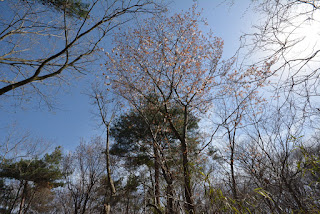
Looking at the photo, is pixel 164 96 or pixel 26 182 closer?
pixel 164 96

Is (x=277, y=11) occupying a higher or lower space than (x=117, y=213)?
higher

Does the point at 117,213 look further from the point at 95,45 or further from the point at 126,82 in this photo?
the point at 95,45

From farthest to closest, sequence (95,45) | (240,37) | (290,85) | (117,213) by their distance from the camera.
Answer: (117,213)
(95,45)
(240,37)
(290,85)

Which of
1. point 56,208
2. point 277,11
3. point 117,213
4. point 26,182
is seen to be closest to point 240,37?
point 277,11

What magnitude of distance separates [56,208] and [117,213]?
A: 867 cm

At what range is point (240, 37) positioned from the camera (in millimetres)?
2260

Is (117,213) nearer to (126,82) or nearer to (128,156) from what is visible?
(128,156)

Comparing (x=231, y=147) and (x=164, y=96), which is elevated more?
(x=164, y=96)

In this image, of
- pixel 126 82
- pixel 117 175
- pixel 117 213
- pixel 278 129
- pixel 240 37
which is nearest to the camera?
pixel 240 37

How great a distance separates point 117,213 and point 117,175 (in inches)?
303

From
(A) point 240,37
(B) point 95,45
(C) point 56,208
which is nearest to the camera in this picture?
(A) point 240,37

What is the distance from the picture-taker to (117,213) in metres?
19.5

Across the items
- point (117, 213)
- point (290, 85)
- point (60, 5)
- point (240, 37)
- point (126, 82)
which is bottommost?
point (117, 213)

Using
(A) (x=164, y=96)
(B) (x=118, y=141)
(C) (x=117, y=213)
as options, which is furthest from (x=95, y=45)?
(C) (x=117, y=213)
